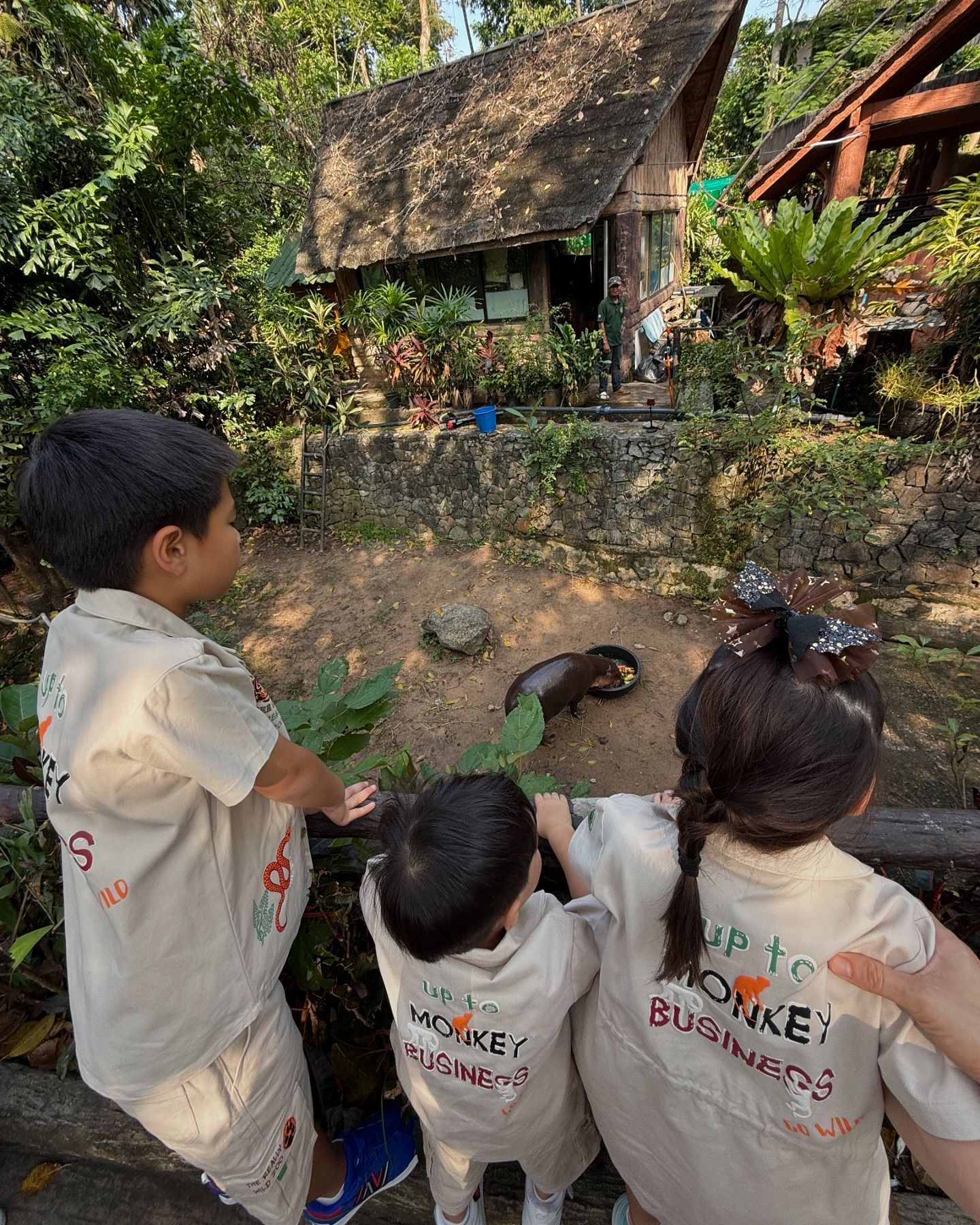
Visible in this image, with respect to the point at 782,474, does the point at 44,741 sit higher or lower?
higher

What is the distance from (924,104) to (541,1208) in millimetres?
8325

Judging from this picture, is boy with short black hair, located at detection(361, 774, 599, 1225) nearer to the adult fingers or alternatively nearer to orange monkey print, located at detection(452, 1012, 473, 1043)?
orange monkey print, located at detection(452, 1012, 473, 1043)

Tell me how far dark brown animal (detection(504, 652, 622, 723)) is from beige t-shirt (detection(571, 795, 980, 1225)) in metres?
3.13

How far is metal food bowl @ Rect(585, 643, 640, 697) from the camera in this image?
505 cm

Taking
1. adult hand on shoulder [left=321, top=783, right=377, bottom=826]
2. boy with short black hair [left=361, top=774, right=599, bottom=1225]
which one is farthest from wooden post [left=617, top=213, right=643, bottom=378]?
boy with short black hair [left=361, top=774, right=599, bottom=1225]

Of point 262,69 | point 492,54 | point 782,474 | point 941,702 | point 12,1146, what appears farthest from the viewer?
point 262,69

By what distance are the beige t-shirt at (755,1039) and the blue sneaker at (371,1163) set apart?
762 mm

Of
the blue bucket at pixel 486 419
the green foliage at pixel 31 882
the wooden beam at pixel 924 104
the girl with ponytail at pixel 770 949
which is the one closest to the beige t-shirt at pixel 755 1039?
the girl with ponytail at pixel 770 949

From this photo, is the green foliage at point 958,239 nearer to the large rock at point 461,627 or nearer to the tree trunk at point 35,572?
the large rock at point 461,627

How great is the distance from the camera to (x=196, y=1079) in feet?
3.71

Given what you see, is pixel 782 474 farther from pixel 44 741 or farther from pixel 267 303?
pixel 267 303

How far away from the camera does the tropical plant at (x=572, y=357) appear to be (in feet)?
23.6

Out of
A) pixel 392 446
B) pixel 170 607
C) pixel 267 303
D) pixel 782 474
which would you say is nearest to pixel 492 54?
pixel 267 303

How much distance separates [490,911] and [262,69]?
1832 cm
